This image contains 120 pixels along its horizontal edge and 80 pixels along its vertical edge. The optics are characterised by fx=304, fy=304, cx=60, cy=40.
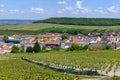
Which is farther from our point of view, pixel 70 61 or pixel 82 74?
pixel 70 61

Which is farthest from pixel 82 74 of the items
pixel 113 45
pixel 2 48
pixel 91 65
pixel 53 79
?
pixel 113 45

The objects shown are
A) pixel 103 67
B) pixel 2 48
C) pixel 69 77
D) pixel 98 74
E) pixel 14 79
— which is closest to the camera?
pixel 14 79

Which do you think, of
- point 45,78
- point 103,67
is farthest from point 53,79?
point 103,67

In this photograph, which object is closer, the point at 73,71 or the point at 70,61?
the point at 73,71

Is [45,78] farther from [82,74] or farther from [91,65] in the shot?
[91,65]

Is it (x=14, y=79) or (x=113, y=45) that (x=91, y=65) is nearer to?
(x=14, y=79)

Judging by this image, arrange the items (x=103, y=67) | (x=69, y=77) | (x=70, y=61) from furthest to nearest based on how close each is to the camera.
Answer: (x=70, y=61) → (x=103, y=67) → (x=69, y=77)

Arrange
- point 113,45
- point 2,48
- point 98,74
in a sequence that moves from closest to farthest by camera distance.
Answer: point 98,74 → point 2,48 → point 113,45

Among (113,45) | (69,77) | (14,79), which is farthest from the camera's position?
(113,45)
